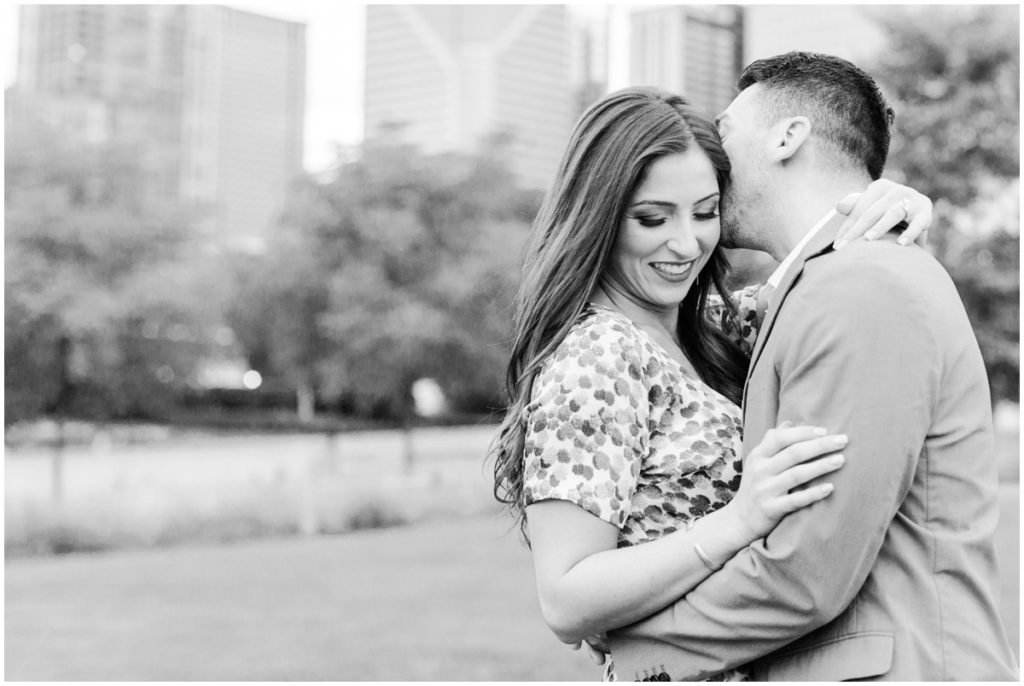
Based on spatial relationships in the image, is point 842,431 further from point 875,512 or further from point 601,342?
point 601,342

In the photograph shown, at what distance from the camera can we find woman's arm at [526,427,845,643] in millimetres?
1714

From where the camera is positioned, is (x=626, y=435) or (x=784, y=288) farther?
(x=626, y=435)

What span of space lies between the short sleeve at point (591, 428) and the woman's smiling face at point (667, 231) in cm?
22

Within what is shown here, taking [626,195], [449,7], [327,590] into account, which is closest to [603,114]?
[626,195]

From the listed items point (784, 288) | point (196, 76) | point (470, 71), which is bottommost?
point (784, 288)

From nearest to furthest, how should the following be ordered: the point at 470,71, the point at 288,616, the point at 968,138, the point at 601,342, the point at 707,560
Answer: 1. the point at 707,560
2. the point at 601,342
3. the point at 288,616
4. the point at 968,138
5. the point at 470,71

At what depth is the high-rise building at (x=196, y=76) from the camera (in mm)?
77812

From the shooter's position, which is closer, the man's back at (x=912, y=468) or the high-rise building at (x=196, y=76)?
the man's back at (x=912, y=468)

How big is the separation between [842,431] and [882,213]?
47 centimetres

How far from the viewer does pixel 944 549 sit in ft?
5.74

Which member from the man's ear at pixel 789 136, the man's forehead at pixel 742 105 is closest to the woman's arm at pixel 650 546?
the man's ear at pixel 789 136

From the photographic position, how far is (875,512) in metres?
1.69

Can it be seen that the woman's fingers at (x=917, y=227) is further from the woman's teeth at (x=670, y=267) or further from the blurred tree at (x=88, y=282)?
the blurred tree at (x=88, y=282)

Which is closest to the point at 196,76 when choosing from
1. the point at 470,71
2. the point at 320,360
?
the point at 470,71
